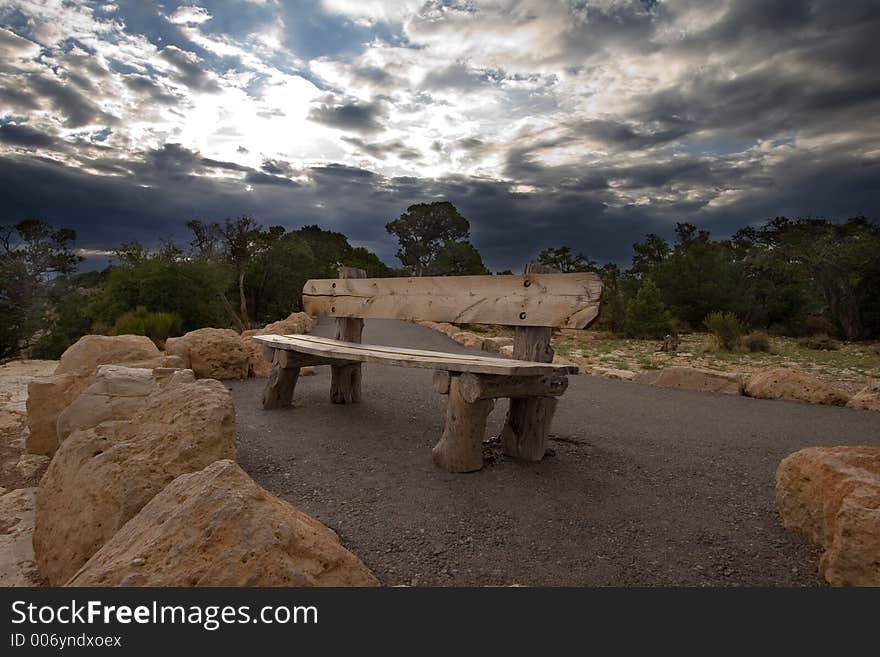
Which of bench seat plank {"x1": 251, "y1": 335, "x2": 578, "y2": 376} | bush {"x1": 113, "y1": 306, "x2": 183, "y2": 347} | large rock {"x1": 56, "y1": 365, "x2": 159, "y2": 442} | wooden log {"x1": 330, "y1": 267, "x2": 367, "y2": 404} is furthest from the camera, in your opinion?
bush {"x1": 113, "y1": 306, "x2": 183, "y2": 347}

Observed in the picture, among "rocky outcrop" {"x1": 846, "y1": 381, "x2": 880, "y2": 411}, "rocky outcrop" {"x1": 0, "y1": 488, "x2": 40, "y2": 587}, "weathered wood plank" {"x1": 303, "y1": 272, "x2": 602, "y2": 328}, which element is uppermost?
"weathered wood plank" {"x1": 303, "y1": 272, "x2": 602, "y2": 328}

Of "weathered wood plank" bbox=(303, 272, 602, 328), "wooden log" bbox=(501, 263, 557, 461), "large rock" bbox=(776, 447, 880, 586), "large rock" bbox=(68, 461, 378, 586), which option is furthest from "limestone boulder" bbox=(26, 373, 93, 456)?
"large rock" bbox=(776, 447, 880, 586)

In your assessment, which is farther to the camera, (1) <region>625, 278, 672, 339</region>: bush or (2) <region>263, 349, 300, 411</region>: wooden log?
(1) <region>625, 278, 672, 339</region>: bush

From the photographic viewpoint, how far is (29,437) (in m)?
4.34

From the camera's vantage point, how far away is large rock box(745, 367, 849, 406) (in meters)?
6.42

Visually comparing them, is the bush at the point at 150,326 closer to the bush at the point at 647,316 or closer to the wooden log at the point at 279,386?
the wooden log at the point at 279,386

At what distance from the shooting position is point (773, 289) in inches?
868

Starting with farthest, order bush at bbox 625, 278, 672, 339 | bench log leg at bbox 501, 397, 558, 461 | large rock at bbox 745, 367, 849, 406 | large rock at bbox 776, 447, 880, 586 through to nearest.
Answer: bush at bbox 625, 278, 672, 339, large rock at bbox 745, 367, 849, 406, bench log leg at bbox 501, 397, 558, 461, large rock at bbox 776, 447, 880, 586

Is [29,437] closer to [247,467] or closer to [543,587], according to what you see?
[247,467]

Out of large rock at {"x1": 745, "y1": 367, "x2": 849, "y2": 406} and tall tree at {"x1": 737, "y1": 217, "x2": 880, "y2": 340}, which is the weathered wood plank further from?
tall tree at {"x1": 737, "y1": 217, "x2": 880, "y2": 340}

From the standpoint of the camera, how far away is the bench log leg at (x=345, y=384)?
5.74 m

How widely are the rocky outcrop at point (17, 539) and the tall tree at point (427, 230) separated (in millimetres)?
37656

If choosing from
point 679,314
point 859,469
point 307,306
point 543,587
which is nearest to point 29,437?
point 307,306

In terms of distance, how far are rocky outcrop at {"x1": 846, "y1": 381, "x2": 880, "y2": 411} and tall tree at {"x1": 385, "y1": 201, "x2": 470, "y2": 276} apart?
3520cm
